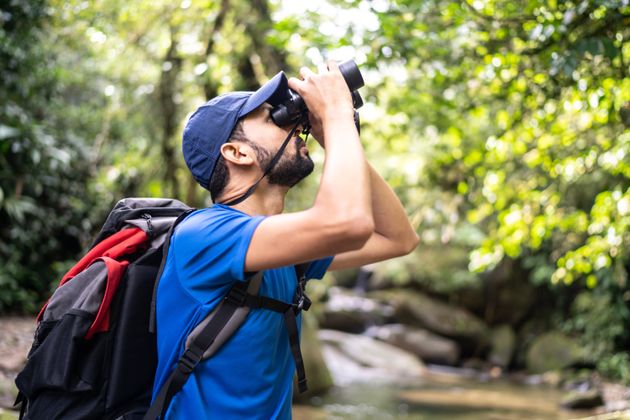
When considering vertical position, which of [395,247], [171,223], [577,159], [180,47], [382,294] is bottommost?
[382,294]

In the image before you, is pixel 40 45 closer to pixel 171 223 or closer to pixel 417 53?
pixel 417 53

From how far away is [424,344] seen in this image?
15.2 m

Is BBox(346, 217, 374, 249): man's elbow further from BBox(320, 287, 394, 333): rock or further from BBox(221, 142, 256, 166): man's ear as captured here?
BBox(320, 287, 394, 333): rock

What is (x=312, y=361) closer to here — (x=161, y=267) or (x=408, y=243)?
(x=408, y=243)

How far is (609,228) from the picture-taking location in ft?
17.5

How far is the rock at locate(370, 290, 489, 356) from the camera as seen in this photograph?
52.0 ft

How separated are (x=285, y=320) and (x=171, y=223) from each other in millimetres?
469

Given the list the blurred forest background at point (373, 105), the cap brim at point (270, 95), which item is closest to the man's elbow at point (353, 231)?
the cap brim at point (270, 95)

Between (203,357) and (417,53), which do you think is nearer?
(203,357)

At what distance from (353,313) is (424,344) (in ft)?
6.21

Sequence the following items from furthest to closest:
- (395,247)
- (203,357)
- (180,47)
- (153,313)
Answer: (180,47) → (395,247) → (153,313) → (203,357)

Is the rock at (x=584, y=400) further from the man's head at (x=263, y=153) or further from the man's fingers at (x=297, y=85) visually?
the man's fingers at (x=297, y=85)

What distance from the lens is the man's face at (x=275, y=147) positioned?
184cm

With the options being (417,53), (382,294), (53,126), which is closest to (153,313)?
(417,53)
